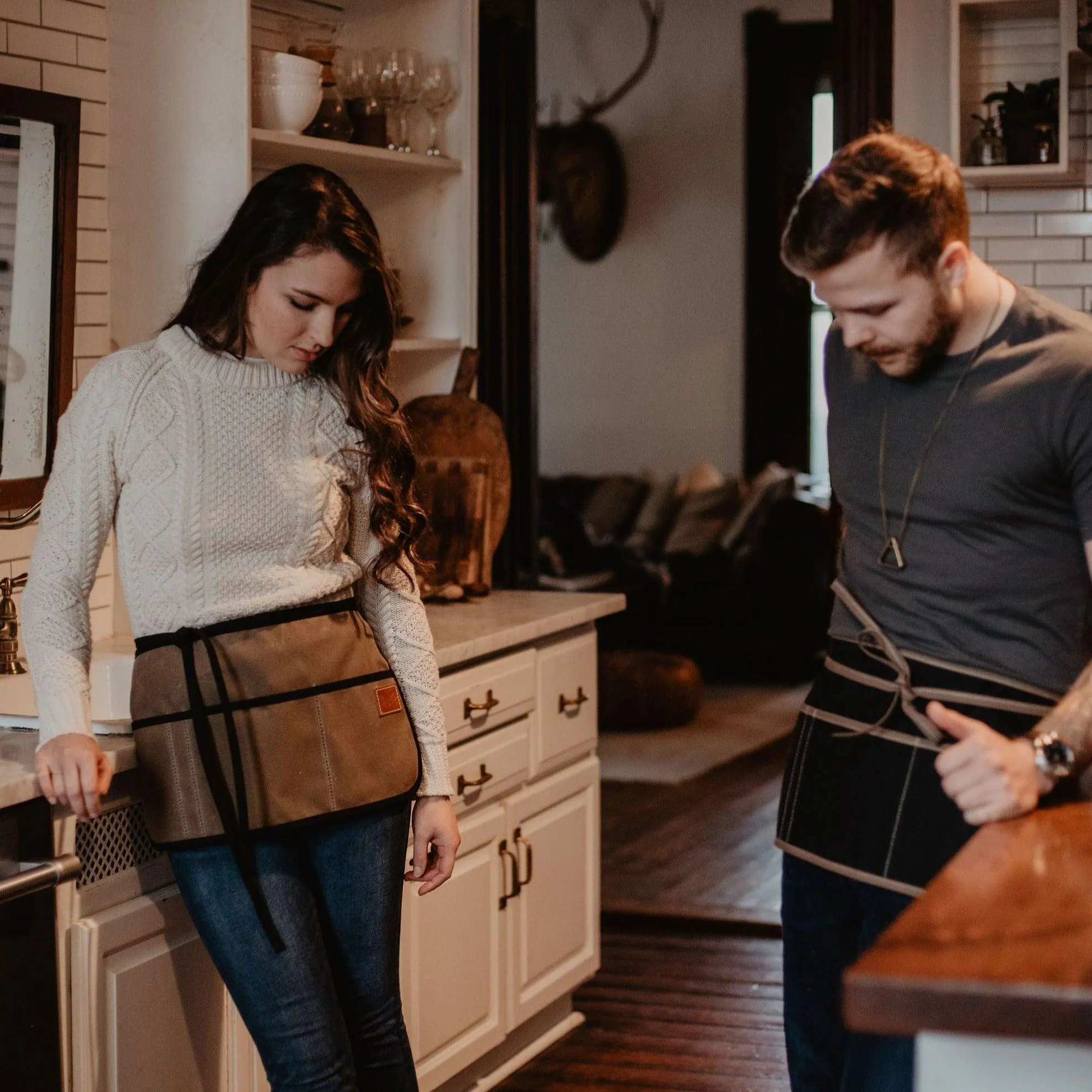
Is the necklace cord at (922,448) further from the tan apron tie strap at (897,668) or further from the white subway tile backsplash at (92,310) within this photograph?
the white subway tile backsplash at (92,310)

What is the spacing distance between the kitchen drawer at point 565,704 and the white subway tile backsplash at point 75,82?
1322mm

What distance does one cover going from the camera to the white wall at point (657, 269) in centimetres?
907

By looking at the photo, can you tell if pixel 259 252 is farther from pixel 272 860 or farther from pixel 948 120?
pixel 948 120

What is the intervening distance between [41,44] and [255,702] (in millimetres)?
1315

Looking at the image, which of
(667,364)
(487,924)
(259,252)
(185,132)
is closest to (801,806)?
(259,252)

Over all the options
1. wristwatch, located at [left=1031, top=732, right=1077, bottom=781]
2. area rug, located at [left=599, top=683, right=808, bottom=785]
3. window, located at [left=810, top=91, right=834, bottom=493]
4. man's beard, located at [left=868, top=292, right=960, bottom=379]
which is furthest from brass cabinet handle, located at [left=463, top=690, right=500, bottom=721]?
window, located at [left=810, top=91, right=834, bottom=493]

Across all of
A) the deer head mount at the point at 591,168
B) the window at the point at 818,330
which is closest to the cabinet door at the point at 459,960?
the window at the point at 818,330

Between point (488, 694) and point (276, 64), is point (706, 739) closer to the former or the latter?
point (488, 694)

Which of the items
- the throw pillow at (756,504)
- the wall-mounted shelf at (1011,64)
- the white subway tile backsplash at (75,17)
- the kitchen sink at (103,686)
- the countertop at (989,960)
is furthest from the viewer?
the throw pillow at (756,504)

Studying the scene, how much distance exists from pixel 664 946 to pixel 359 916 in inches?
90.2

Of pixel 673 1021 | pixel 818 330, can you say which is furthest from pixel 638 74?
pixel 673 1021

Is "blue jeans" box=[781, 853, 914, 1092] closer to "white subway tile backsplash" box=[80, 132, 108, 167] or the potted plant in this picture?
"white subway tile backsplash" box=[80, 132, 108, 167]

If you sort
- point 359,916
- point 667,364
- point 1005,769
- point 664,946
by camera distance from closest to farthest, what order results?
point 1005,769, point 359,916, point 664,946, point 667,364

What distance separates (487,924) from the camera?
3.12 meters
